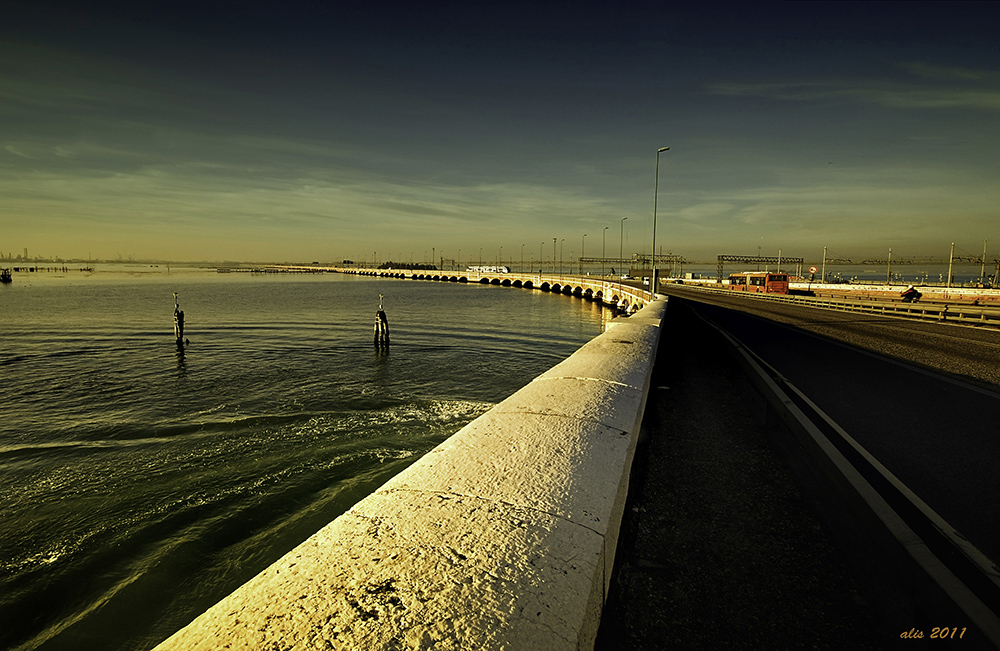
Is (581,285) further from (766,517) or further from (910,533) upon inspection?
(910,533)

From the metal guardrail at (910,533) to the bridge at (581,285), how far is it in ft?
95.2

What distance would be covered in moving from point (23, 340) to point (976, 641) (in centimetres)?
4519

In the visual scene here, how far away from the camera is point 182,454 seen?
11.9 meters

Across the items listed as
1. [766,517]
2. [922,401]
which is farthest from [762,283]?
[766,517]

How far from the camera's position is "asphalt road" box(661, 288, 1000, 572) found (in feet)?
15.5

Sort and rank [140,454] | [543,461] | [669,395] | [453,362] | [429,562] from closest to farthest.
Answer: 1. [429,562]
2. [543,461]
3. [669,395]
4. [140,454]
5. [453,362]

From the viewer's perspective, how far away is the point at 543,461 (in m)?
3.57

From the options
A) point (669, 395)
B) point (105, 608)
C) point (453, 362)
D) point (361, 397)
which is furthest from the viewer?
point (453, 362)

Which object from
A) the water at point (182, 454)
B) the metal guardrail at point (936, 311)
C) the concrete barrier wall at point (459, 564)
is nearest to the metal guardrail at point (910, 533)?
the concrete barrier wall at point (459, 564)

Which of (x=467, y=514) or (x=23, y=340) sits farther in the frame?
(x=23, y=340)

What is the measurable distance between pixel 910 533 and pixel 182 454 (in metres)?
14.8

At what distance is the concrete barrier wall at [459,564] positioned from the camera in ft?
6.09

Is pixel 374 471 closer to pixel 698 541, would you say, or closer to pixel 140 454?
pixel 140 454

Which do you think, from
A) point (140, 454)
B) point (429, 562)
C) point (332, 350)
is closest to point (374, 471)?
point (140, 454)
